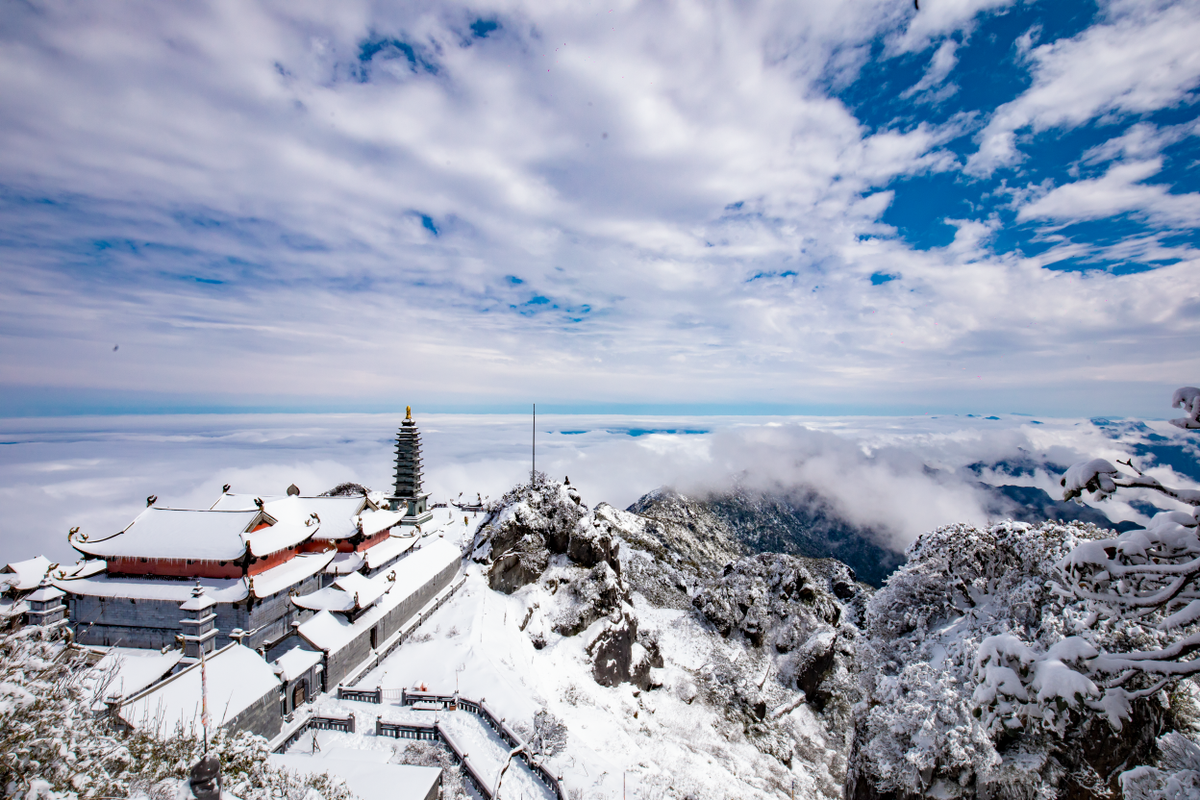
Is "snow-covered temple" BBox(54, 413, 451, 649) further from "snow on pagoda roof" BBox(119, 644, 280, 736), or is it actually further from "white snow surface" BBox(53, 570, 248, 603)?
"snow on pagoda roof" BBox(119, 644, 280, 736)

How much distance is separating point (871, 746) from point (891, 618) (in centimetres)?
665

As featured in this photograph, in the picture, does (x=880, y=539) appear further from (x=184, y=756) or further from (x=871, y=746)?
(x=184, y=756)

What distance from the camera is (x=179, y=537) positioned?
27.6m

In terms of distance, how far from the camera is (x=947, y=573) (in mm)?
21469

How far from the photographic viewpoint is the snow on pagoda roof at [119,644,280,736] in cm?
1709

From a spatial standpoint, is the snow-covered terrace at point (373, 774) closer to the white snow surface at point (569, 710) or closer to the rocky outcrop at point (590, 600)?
the white snow surface at point (569, 710)

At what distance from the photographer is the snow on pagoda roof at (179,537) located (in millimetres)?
26812

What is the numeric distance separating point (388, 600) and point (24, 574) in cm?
2459

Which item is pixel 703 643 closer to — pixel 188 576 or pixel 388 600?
pixel 388 600

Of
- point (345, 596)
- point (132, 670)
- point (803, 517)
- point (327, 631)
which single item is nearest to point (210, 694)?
point (132, 670)

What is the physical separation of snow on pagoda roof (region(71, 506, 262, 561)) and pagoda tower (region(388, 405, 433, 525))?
84.4ft

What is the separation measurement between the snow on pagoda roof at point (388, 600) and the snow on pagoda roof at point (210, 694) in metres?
3.90

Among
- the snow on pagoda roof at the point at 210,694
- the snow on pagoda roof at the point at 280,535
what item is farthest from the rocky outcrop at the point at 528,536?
the snow on pagoda roof at the point at 210,694

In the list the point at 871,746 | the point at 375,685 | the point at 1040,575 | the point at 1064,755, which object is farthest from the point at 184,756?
the point at 1040,575
